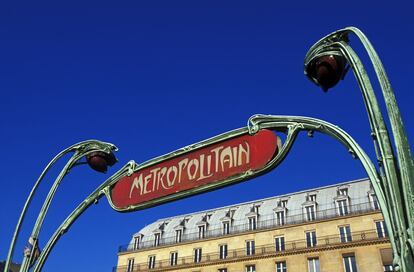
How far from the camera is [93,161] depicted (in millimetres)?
7117

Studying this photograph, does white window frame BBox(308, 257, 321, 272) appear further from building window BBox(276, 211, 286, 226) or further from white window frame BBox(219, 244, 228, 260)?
white window frame BBox(219, 244, 228, 260)

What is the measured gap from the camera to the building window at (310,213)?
42469mm

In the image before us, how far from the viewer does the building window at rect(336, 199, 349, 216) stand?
40.9m

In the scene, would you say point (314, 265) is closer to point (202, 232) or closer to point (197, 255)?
point (197, 255)

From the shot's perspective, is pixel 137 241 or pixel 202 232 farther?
pixel 137 241

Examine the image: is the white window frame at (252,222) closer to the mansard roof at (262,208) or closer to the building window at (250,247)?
the mansard roof at (262,208)

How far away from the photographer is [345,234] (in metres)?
39.0

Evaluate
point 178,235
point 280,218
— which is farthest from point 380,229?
point 178,235

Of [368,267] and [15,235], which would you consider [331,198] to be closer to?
[368,267]

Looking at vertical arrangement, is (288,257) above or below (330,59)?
above

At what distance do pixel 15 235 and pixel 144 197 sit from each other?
266cm

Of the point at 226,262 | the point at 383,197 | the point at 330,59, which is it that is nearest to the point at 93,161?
the point at 330,59

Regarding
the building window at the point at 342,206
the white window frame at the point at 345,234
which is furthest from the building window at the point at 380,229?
the building window at the point at 342,206

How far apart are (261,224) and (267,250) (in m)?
3.62
